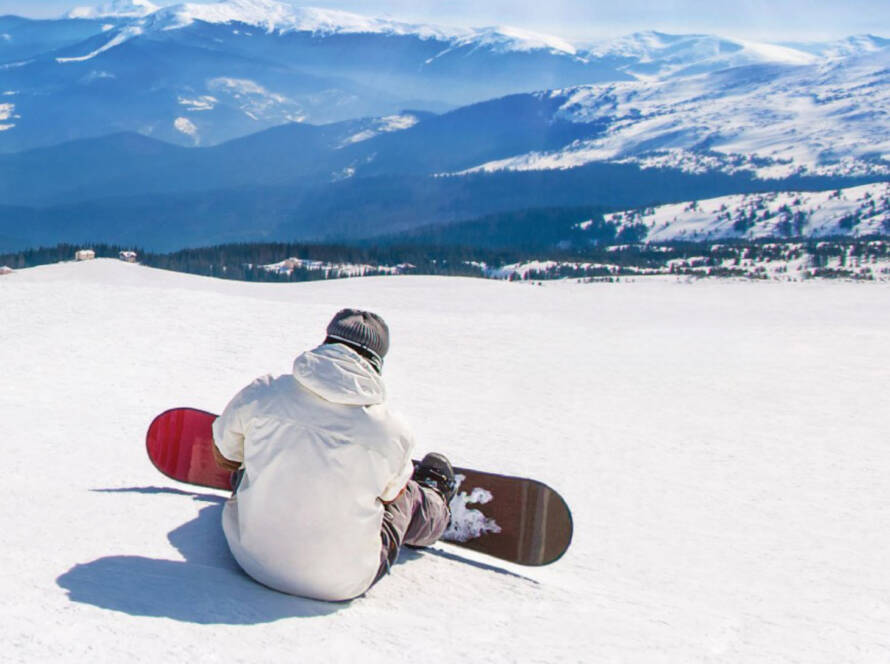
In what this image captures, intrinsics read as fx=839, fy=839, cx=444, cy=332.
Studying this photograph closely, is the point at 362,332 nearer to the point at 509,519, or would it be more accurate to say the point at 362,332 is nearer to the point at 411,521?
the point at 411,521

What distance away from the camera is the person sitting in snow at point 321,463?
5551 millimetres

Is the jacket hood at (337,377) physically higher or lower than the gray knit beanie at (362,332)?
lower

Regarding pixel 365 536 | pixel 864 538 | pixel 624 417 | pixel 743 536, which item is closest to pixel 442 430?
pixel 624 417

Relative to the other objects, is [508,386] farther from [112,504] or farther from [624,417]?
[112,504]

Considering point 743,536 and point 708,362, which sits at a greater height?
point 708,362

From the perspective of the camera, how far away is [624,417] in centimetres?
1502

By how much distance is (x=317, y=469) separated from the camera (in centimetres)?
563

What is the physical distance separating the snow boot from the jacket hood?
197 cm

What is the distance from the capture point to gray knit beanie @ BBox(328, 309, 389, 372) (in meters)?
5.65

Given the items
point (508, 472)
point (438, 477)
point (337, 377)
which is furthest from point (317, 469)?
point (508, 472)

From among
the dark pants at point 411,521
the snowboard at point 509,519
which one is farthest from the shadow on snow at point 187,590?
the snowboard at point 509,519

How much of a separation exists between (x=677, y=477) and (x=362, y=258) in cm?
16332

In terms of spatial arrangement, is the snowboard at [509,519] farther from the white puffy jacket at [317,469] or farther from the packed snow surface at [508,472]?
the white puffy jacket at [317,469]

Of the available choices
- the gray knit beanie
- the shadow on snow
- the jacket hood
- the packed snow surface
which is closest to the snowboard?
the packed snow surface
